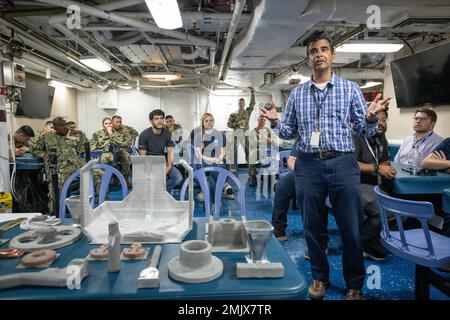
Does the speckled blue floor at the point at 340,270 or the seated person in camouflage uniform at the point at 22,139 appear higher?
the seated person in camouflage uniform at the point at 22,139

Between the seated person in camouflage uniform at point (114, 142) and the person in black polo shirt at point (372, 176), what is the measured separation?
4.00 m

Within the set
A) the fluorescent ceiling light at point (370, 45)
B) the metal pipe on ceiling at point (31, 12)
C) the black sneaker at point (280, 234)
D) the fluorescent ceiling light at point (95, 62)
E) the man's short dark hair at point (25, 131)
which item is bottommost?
the black sneaker at point (280, 234)

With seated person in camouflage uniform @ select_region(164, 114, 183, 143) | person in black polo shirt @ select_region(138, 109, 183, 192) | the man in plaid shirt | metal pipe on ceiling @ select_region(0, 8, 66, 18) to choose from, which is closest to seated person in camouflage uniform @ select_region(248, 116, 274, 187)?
seated person in camouflage uniform @ select_region(164, 114, 183, 143)

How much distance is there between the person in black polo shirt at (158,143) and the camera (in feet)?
13.2

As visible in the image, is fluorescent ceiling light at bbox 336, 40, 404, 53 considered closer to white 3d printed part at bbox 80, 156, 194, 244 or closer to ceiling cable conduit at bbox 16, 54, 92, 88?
white 3d printed part at bbox 80, 156, 194, 244

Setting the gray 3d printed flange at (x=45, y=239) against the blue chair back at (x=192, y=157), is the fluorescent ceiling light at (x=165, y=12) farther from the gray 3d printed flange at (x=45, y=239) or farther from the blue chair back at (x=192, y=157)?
the gray 3d printed flange at (x=45, y=239)

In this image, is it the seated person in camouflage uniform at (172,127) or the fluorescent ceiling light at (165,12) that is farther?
the seated person in camouflage uniform at (172,127)

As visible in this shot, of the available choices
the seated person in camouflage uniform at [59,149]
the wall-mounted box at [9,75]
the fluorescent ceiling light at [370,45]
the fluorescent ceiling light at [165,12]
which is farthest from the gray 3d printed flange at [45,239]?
the fluorescent ceiling light at [370,45]

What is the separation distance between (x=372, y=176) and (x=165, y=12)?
242 centimetres

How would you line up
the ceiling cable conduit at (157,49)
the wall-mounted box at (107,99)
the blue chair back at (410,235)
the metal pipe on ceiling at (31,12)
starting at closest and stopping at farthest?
the blue chair back at (410,235) < the metal pipe on ceiling at (31,12) < the ceiling cable conduit at (157,49) < the wall-mounted box at (107,99)

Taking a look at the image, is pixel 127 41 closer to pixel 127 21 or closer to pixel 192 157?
pixel 127 21

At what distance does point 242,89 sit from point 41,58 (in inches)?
206

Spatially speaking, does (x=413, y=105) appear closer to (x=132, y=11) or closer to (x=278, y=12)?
(x=278, y=12)
